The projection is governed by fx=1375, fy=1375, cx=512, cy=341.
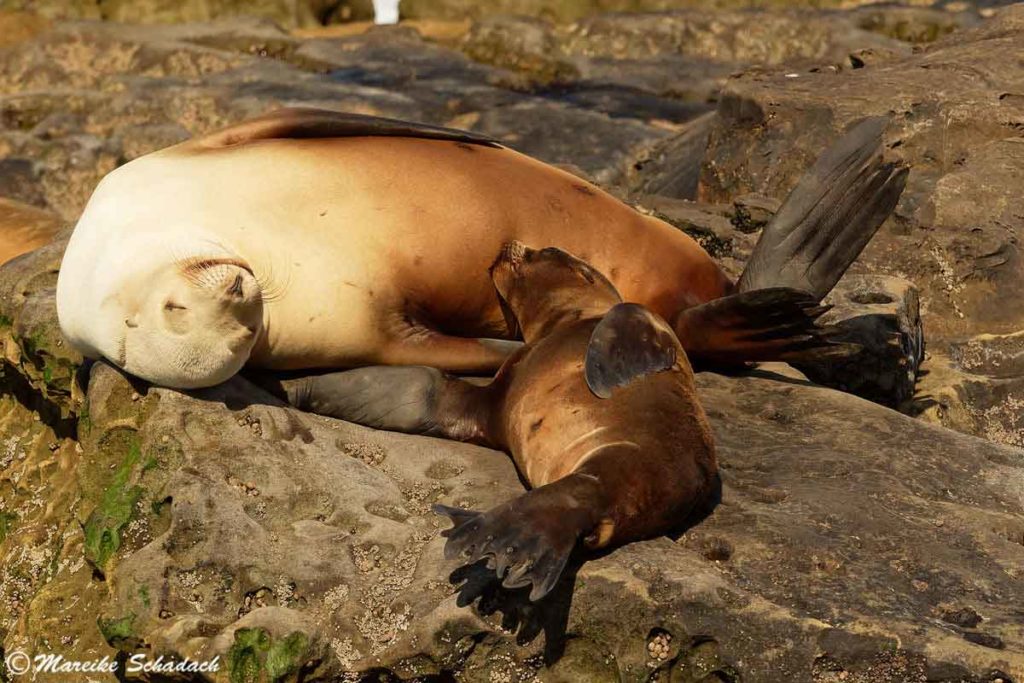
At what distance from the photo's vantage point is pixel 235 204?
165 inches

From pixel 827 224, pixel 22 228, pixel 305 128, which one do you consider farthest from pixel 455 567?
pixel 22 228

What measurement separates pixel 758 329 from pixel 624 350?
918mm

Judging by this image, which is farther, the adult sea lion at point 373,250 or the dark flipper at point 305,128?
the dark flipper at point 305,128

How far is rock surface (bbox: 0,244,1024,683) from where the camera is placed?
10.4 feet

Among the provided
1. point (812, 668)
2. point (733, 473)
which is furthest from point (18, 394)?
point (812, 668)

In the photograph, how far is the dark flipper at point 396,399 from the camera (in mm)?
4125

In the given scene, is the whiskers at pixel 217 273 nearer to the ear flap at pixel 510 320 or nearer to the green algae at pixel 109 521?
the green algae at pixel 109 521

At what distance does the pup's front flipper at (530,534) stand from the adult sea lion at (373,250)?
3.76 feet

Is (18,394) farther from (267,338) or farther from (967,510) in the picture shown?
(967,510)

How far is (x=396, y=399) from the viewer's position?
4164 mm

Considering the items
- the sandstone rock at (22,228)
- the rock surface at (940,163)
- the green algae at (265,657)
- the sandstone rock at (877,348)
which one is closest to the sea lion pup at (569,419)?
the green algae at (265,657)

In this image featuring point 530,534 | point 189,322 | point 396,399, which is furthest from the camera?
point 396,399

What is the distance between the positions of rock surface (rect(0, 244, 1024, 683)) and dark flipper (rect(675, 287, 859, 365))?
0.70 feet

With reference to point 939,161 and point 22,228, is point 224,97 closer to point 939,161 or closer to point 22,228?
point 22,228
